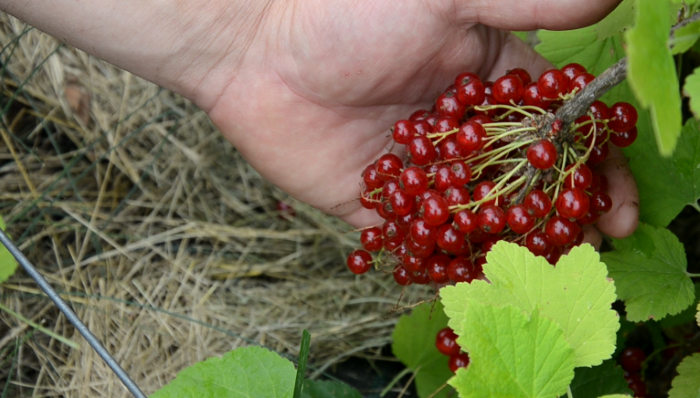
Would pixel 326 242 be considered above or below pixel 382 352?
above

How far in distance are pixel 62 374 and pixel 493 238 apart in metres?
1.30

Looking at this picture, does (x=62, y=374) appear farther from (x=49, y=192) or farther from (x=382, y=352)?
(x=382, y=352)

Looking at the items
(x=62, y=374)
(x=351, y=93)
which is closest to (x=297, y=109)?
(x=351, y=93)

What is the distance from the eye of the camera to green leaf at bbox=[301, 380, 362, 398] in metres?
1.37

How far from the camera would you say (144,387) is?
1770mm

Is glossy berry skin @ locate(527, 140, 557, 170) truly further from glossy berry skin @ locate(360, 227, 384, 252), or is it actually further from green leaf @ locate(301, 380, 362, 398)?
green leaf @ locate(301, 380, 362, 398)

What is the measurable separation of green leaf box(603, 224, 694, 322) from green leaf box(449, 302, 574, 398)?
0.42 meters

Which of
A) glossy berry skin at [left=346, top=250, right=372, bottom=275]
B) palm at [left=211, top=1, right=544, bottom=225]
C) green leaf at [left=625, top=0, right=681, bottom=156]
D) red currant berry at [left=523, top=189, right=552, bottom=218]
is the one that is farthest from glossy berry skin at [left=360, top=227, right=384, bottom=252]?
green leaf at [left=625, top=0, right=681, bottom=156]

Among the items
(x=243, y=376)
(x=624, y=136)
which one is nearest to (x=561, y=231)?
(x=624, y=136)

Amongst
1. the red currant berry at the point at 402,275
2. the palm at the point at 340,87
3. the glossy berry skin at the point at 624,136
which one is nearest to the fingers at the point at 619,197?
the glossy berry skin at the point at 624,136

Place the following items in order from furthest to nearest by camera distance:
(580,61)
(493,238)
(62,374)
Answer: (62,374) → (580,61) → (493,238)

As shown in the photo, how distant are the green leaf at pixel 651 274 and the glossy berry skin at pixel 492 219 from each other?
32cm

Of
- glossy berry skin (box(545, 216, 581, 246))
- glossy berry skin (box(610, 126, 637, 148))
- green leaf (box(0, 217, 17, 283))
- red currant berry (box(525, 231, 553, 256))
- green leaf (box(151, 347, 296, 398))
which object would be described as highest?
glossy berry skin (box(610, 126, 637, 148))

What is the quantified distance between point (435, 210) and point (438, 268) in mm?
164
